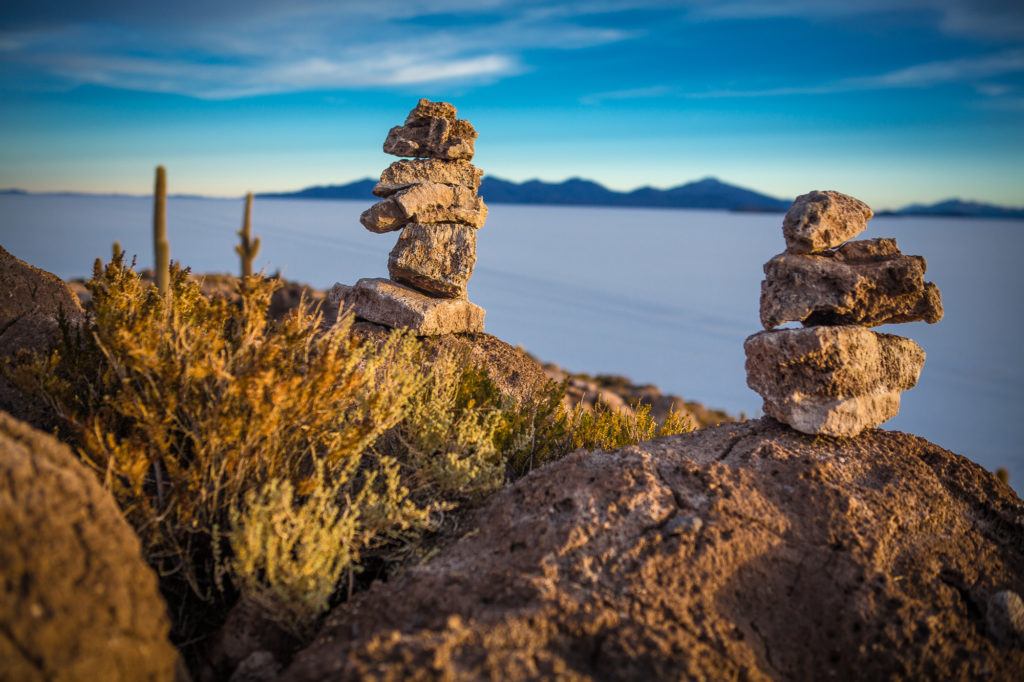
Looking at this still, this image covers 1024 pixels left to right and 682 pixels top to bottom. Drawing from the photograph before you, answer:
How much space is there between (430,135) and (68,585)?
16.4ft

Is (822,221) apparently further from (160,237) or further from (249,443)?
(160,237)

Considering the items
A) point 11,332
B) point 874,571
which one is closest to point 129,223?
point 11,332

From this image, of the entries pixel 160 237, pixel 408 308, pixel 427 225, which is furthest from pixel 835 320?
pixel 160 237

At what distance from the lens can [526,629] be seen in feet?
10.1

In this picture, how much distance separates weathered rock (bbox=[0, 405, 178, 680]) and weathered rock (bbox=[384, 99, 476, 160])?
4.47m

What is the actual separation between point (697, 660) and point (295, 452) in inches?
92.6

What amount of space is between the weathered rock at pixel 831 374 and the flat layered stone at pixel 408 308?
2.66 metres

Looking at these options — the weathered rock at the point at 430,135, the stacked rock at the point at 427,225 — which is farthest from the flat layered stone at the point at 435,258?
the weathered rock at the point at 430,135

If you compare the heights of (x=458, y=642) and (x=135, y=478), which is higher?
(x=135, y=478)

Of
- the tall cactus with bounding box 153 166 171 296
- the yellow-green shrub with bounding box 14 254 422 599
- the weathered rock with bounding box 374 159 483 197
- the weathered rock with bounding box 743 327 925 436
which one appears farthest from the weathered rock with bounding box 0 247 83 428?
the weathered rock with bounding box 743 327 925 436

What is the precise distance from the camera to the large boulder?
10.1 ft

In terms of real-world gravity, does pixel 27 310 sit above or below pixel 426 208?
below

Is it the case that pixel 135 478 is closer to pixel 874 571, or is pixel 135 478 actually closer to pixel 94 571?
pixel 94 571

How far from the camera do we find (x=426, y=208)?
6.63m
